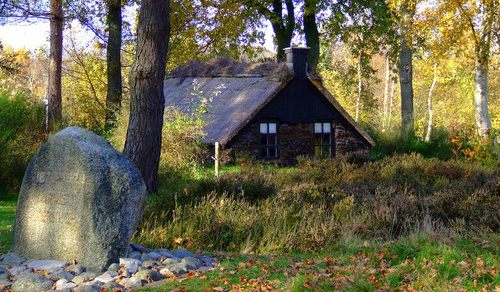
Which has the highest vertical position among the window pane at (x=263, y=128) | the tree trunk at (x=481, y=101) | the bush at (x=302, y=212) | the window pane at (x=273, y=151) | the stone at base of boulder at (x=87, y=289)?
the tree trunk at (x=481, y=101)

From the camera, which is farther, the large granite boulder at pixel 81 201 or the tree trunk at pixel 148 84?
the tree trunk at pixel 148 84

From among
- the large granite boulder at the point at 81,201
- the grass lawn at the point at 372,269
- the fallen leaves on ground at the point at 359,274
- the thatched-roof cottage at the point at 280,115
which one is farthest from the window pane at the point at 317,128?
the large granite boulder at the point at 81,201

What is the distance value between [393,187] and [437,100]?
4072 cm

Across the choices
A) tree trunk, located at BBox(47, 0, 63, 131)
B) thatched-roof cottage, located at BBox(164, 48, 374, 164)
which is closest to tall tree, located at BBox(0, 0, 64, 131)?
tree trunk, located at BBox(47, 0, 63, 131)

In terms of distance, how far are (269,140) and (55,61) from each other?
755cm

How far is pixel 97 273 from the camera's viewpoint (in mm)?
6672

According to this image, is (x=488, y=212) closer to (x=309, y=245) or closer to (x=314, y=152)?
(x=309, y=245)

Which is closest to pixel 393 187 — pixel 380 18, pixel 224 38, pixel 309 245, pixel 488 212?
pixel 488 212

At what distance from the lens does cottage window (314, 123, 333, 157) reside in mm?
22317

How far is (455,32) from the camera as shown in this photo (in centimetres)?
1988

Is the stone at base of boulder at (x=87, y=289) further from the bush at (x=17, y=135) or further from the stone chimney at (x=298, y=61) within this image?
the stone chimney at (x=298, y=61)

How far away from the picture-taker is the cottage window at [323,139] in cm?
2232

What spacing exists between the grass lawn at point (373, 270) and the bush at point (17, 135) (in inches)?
313

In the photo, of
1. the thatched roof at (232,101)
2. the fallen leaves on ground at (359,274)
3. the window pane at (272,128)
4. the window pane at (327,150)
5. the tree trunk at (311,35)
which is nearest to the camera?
the fallen leaves on ground at (359,274)
